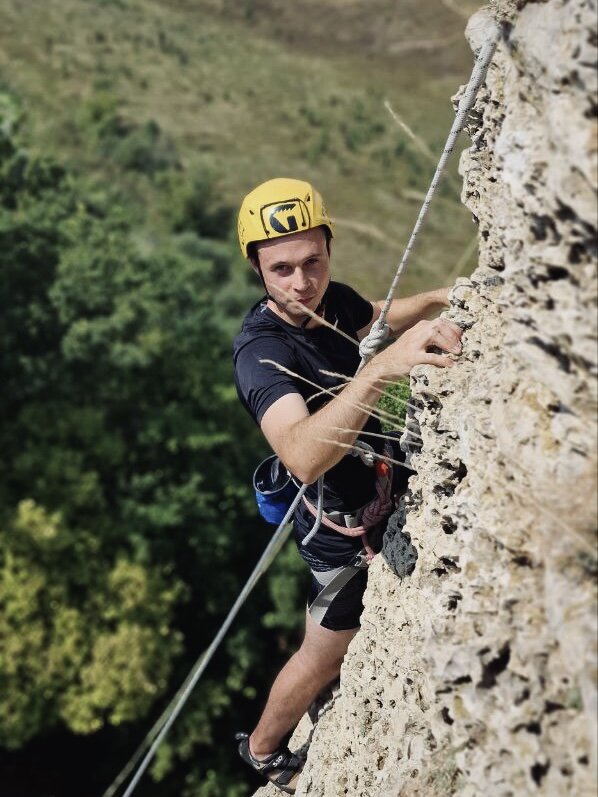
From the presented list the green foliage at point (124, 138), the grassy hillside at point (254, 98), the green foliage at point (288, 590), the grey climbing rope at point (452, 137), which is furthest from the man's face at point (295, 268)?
the green foliage at point (124, 138)

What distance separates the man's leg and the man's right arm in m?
1.47

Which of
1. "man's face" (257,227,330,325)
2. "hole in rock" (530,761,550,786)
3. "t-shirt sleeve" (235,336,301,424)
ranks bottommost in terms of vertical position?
"hole in rock" (530,761,550,786)

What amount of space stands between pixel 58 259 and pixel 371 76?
36.0m

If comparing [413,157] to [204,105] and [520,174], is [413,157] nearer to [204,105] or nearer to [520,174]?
[204,105]

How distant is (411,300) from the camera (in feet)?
14.4

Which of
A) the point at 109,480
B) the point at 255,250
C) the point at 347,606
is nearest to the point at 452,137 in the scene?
the point at 255,250

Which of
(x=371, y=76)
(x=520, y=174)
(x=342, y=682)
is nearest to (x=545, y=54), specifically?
(x=520, y=174)

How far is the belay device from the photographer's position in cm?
438

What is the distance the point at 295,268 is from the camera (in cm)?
390

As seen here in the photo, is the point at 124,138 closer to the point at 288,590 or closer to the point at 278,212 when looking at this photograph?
the point at 288,590

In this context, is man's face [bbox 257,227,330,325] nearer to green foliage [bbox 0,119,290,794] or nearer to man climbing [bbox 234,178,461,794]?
man climbing [bbox 234,178,461,794]

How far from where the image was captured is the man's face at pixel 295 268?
3875 millimetres

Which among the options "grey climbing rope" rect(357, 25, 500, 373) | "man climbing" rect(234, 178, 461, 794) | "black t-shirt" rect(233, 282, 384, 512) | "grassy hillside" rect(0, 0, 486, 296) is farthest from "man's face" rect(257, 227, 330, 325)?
"grassy hillside" rect(0, 0, 486, 296)

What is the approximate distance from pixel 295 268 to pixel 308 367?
0.44 metres
